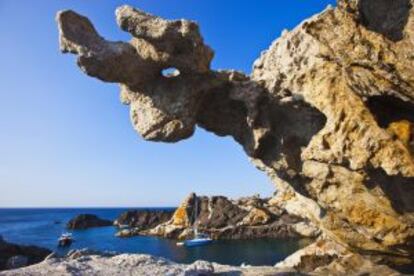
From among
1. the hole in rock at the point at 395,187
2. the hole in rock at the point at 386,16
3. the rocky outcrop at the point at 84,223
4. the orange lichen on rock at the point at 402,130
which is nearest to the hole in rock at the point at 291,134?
the hole in rock at the point at 395,187

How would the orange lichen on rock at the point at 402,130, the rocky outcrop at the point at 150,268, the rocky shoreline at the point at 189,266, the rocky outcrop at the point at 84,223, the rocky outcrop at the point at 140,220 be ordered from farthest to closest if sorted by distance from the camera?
1. the rocky outcrop at the point at 84,223
2. the rocky outcrop at the point at 140,220
3. the rocky shoreline at the point at 189,266
4. the rocky outcrop at the point at 150,268
5. the orange lichen on rock at the point at 402,130

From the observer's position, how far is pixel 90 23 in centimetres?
1998

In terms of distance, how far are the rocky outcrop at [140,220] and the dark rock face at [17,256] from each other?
63174mm

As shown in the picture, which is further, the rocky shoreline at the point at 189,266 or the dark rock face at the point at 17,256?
the dark rock face at the point at 17,256

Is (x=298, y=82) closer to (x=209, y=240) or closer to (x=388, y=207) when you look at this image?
(x=388, y=207)

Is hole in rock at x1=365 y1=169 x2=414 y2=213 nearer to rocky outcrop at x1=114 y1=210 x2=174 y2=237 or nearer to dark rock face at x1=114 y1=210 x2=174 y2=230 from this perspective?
rocky outcrop at x1=114 y1=210 x2=174 y2=237

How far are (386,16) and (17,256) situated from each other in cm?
3690

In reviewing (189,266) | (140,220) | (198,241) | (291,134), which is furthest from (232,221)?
(291,134)

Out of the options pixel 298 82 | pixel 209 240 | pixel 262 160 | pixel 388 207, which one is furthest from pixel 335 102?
pixel 209 240

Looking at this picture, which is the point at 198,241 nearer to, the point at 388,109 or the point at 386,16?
the point at 388,109

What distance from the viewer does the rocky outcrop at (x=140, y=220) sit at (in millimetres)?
110613

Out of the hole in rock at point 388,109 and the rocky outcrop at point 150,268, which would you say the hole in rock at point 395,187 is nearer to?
the hole in rock at point 388,109

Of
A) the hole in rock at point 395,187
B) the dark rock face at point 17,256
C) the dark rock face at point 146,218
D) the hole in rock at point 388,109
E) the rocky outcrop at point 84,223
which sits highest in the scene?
the hole in rock at point 388,109

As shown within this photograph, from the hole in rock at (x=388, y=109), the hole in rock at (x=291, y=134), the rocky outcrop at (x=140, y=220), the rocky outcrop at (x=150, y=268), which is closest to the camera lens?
the hole in rock at (x=388, y=109)
